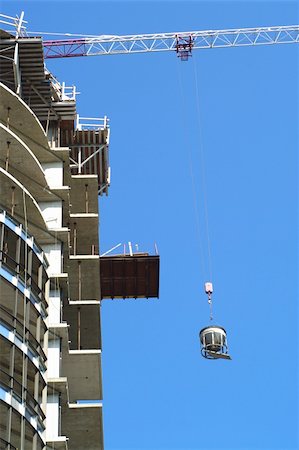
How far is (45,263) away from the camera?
44219mm

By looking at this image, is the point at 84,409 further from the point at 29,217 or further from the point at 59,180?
the point at 59,180

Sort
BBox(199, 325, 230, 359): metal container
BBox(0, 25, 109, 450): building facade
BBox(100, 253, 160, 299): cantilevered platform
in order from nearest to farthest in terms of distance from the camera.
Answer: BBox(0, 25, 109, 450): building facade, BBox(199, 325, 230, 359): metal container, BBox(100, 253, 160, 299): cantilevered platform

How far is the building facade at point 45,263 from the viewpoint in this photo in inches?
1517

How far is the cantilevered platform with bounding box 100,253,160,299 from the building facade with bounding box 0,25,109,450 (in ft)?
18.8

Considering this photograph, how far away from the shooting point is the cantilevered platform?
199ft

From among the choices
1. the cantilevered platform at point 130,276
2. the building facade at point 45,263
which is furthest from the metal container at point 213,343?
the cantilevered platform at point 130,276

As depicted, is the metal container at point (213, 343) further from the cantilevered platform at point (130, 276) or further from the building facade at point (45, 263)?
the cantilevered platform at point (130, 276)

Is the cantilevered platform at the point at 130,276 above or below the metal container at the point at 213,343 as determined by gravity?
above

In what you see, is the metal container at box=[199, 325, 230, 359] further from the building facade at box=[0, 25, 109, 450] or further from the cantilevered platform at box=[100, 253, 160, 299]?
the cantilevered platform at box=[100, 253, 160, 299]

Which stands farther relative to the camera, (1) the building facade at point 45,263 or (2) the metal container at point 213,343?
(2) the metal container at point 213,343

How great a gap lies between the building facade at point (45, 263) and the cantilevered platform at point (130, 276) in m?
5.73

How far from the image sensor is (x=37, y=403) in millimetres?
38750

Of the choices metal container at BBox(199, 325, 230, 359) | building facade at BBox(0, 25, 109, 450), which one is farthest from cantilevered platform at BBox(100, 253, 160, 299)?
metal container at BBox(199, 325, 230, 359)

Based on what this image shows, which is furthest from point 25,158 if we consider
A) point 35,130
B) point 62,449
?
point 62,449
